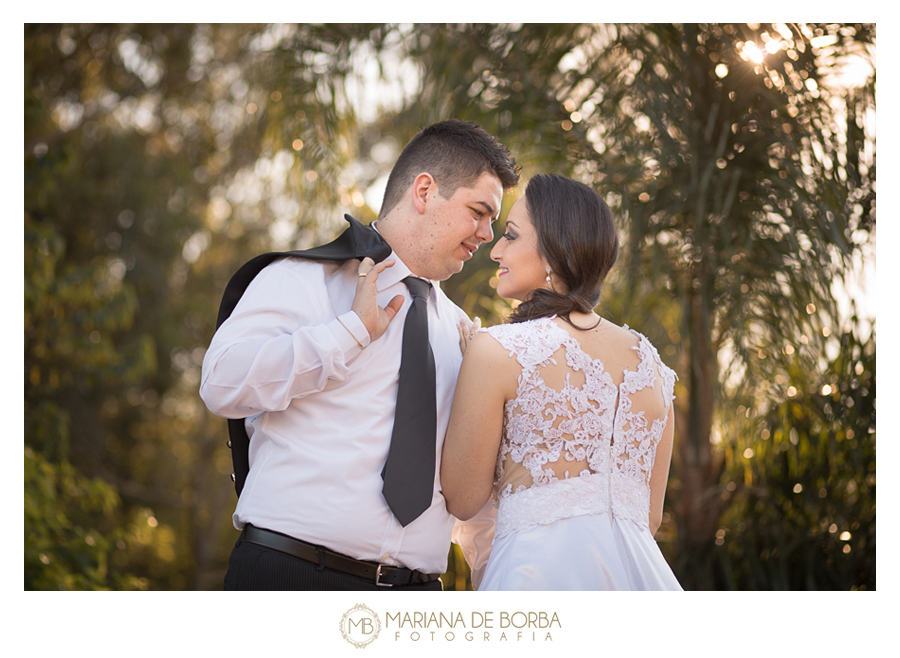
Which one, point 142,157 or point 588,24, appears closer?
point 588,24

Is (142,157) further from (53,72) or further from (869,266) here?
(869,266)

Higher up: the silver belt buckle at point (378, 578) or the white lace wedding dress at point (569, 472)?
the white lace wedding dress at point (569, 472)

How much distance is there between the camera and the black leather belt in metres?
1.85

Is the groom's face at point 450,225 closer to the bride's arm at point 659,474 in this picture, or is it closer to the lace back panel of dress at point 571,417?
the lace back panel of dress at point 571,417

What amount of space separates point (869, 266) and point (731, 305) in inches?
23.0

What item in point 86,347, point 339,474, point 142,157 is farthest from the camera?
point 142,157

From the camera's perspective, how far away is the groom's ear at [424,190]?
2223 millimetres

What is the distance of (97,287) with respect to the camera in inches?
217

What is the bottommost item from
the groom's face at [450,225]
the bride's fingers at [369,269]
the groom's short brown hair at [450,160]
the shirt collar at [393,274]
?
the bride's fingers at [369,269]

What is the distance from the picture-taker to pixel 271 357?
69.6 inches
